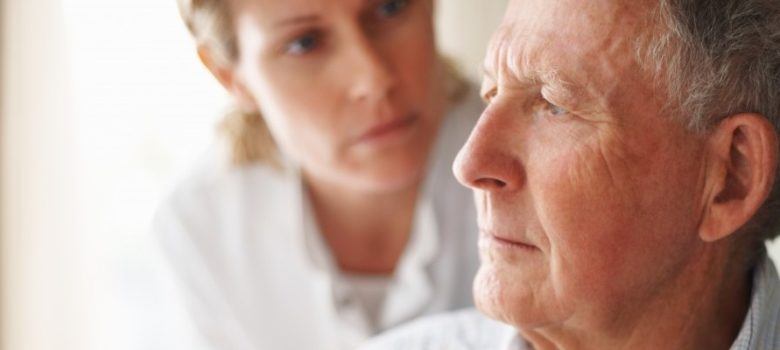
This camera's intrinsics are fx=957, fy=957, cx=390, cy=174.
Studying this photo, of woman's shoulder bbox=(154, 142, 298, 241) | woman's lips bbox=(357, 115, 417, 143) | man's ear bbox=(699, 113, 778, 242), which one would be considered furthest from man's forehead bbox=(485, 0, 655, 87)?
woman's shoulder bbox=(154, 142, 298, 241)

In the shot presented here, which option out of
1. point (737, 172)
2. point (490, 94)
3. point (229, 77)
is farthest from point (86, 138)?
point (737, 172)

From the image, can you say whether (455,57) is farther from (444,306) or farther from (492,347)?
(492,347)

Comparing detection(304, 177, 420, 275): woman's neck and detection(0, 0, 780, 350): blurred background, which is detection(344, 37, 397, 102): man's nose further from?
detection(0, 0, 780, 350): blurred background

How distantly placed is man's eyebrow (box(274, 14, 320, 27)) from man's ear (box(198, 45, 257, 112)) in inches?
8.5

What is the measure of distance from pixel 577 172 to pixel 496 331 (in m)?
0.39

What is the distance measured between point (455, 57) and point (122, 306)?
888 mm

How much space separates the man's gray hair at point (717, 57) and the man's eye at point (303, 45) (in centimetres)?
70

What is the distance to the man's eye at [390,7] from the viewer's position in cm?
162

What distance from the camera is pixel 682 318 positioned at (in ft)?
3.91

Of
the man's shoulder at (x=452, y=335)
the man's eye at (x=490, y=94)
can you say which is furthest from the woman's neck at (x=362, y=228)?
the man's eye at (x=490, y=94)

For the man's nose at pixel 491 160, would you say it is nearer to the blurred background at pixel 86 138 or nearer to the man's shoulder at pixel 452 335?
the man's shoulder at pixel 452 335

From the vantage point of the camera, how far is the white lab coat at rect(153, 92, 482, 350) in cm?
184

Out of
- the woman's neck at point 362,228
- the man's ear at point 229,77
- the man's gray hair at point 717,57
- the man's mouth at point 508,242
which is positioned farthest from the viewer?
the woman's neck at point 362,228

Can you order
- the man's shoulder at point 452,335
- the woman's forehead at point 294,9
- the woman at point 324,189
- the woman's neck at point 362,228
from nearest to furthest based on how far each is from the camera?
the man's shoulder at point 452,335 → the woman's forehead at point 294,9 → the woman at point 324,189 → the woman's neck at point 362,228
